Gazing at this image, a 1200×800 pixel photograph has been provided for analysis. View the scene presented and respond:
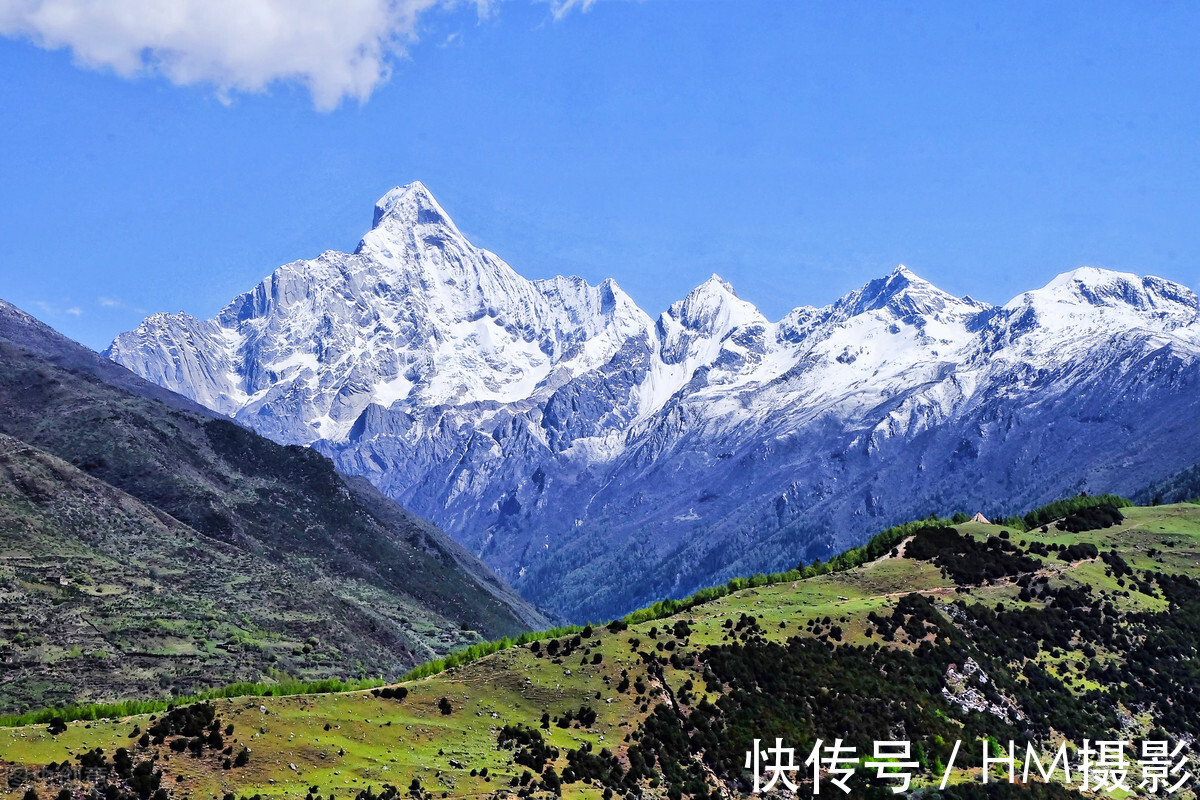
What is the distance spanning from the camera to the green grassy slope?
90.0 meters

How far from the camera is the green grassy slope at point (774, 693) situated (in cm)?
9000

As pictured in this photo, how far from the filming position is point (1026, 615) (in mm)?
154250

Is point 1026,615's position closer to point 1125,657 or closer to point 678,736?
point 1125,657

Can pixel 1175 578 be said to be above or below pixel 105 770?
above

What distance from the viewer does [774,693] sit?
12388 cm

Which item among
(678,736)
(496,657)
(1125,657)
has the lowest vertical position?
(678,736)

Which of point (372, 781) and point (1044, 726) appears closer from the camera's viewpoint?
point (372, 781)

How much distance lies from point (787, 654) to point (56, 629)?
5317 inches

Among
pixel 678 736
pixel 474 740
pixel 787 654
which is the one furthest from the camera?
pixel 787 654

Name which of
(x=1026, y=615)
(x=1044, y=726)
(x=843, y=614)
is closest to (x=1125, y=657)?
(x=1026, y=615)

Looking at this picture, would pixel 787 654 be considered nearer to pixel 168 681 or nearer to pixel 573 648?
pixel 573 648

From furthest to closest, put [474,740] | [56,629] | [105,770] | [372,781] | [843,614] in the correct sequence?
[56,629] < [843,614] < [474,740] < [372,781] < [105,770]

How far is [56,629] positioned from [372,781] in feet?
432

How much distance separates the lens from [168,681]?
186125mm
